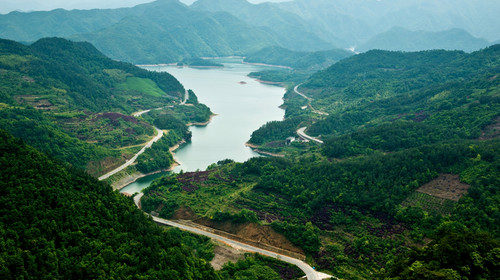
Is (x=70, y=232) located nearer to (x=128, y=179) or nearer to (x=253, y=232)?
(x=253, y=232)

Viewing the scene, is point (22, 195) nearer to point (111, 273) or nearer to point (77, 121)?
point (111, 273)

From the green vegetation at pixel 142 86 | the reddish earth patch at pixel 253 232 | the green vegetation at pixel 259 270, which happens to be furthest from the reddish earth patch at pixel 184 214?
the green vegetation at pixel 142 86

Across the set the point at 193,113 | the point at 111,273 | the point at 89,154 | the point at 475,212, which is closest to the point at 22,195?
the point at 111,273

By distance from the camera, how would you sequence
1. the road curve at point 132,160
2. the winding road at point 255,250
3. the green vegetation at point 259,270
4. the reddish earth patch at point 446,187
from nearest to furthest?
the green vegetation at point 259,270
the winding road at point 255,250
the reddish earth patch at point 446,187
the road curve at point 132,160

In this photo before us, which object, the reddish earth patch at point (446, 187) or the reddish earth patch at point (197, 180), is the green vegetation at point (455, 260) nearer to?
the reddish earth patch at point (446, 187)

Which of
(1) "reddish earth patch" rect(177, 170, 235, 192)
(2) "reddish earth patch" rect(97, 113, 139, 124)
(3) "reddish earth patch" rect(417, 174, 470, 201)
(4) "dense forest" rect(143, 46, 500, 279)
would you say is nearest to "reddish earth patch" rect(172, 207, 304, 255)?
(4) "dense forest" rect(143, 46, 500, 279)

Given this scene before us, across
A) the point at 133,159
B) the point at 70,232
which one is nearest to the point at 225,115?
the point at 133,159
